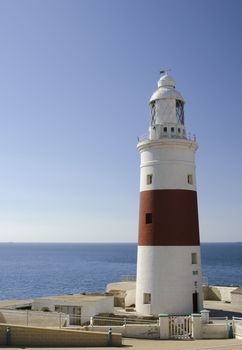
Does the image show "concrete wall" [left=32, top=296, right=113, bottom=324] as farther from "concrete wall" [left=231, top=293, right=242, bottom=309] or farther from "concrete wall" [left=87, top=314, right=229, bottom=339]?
"concrete wall" [left=231, top=293, right=242, bottom=309]

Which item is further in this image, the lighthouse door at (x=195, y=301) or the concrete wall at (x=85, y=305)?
the lighthouse door at (x=195, y=301)

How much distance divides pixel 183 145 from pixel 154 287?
9240 mm

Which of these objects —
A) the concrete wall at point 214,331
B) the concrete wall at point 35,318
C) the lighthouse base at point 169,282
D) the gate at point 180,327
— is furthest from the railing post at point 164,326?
the concrete wall at point 35,318

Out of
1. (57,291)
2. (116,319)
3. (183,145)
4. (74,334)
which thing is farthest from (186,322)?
(57,291)

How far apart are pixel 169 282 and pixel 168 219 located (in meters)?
3.89

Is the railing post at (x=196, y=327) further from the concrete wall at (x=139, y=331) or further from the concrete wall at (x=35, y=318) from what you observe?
the concrete wall at (x=35, y=318)

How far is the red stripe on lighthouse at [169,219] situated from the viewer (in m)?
28.3

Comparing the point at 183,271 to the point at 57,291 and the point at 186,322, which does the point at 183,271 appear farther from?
the point at 57,291

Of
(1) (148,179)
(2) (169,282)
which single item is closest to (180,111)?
(1) (148,179)

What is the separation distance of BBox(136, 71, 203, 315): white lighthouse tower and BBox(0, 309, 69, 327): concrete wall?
21.3 feet

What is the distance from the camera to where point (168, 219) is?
2834 cm

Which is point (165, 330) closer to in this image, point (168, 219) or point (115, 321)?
point (115, 321)

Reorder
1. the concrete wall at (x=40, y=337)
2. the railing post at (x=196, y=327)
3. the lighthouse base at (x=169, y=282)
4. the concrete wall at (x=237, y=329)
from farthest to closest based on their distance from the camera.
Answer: the lighthouse base at (x=169, y=282) → the railing post at (x=196, y=327) → the concrete wall at (x=237, y=329) → the concrete wall at (x=40, y=337)

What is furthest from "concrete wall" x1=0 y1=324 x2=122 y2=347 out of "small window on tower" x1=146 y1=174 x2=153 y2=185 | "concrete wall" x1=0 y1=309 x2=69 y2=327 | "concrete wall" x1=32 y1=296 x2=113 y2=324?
"small window on tower" x1=146 y1=174 x2=153 y2=185
